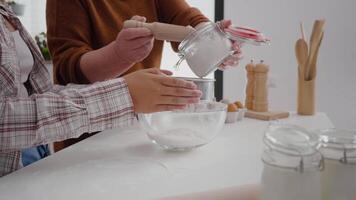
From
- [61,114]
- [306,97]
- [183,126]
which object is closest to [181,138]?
[183,126]

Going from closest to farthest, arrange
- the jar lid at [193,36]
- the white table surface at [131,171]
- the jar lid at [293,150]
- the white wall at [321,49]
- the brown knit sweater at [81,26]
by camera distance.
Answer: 1. the jar lid at [293,150]
2. the white table surface at [131,171]
3. the jar lid at [193,36]
4. the brown knit sweater at [81,26]
5. the white wall at [321,49]

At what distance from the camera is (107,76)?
3.17 ft

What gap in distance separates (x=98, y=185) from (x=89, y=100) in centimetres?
15

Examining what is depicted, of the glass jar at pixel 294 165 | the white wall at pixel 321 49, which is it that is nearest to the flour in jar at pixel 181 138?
the glass jar at pixel 294 165

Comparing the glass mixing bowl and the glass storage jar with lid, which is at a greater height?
the glass storage jar with lid

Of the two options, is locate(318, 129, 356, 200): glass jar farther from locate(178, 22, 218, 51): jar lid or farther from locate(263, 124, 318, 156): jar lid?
locate(178, 22, 218, 51): jar lid

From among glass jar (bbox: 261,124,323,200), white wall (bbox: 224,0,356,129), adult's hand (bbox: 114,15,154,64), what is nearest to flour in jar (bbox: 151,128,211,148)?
adult's hand (bbox: 114,15,154,64)

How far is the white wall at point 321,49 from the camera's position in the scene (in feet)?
5.91

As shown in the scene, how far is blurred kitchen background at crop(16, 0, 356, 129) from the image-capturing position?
5.91ft

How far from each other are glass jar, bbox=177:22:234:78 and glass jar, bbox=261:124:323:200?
43 cm

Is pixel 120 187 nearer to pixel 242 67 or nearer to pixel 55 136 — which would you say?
pixel 55 136

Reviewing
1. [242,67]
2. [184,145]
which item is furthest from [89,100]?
[242,67]

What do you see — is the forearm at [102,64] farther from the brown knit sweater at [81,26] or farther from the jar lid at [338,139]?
the jar lid at [338,139]

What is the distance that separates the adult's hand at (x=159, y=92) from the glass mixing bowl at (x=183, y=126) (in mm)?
83
